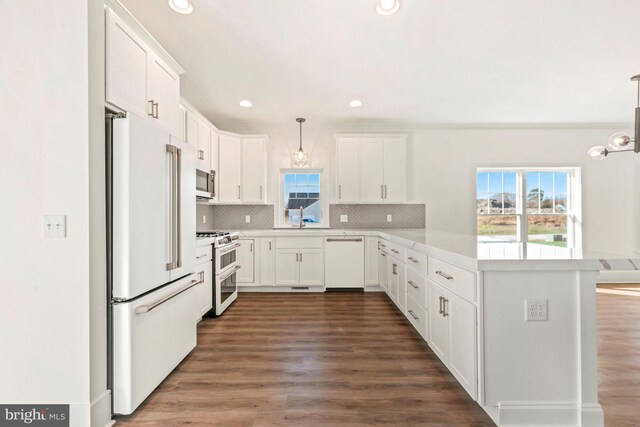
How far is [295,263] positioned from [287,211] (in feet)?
3.46

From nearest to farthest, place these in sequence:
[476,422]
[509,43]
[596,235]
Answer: [476,422], [509,43], [596,235]

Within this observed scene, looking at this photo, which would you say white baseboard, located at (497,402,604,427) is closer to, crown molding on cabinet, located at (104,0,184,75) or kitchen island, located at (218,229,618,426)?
kitchen island, located at (218,229,618,426)

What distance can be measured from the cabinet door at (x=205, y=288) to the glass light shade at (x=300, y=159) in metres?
2.23

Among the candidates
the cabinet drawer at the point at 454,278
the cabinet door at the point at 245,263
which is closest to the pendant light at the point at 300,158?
the cabinet door at the point at 245,263

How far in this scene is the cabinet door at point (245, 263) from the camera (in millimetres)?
4449

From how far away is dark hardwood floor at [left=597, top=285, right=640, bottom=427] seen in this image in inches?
69.0

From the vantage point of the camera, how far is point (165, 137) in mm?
1999

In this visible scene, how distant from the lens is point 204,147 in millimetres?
3969

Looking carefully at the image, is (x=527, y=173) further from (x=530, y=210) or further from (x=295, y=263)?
(x=295, y=263)

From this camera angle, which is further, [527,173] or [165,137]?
[527,173]

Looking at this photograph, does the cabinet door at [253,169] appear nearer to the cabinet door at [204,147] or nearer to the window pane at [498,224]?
the cabinet door at [204,147]

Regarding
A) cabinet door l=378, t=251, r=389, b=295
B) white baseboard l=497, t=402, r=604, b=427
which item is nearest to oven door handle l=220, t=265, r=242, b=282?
cabinet door l=378, t=251, r=389, b=295
